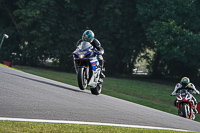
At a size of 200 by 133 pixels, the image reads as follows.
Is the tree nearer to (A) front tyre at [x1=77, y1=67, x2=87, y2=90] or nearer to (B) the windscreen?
(B) the windscreen

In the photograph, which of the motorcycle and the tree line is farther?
the tree line

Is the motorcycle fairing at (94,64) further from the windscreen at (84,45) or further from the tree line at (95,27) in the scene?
the tree line at (95,27)

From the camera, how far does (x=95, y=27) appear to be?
1416 inches

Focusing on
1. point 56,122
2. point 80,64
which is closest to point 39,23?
point 80,64

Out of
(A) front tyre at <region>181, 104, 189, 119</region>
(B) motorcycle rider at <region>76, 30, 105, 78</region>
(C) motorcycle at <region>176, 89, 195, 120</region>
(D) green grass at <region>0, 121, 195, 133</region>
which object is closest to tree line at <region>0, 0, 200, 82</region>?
(C) motorcycle at <region>176, 89, 195, 120</region>

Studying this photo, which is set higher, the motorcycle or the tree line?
the tree line

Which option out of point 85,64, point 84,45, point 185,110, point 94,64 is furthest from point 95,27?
point 84,45

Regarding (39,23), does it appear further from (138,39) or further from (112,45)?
(138,39)

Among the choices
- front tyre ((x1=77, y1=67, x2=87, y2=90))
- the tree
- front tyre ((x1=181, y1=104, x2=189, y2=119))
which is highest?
the tree

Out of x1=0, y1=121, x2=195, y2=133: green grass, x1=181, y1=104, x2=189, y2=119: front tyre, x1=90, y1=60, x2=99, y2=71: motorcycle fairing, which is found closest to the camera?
x1=0, y1=121, x2=195, y2=133: green grass

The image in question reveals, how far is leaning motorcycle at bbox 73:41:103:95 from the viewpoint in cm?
826

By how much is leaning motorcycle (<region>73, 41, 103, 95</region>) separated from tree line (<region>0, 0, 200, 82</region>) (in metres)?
22.4

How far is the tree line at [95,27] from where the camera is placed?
104 feet

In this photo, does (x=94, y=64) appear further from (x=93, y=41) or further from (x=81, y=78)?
(x=93, y=41)
